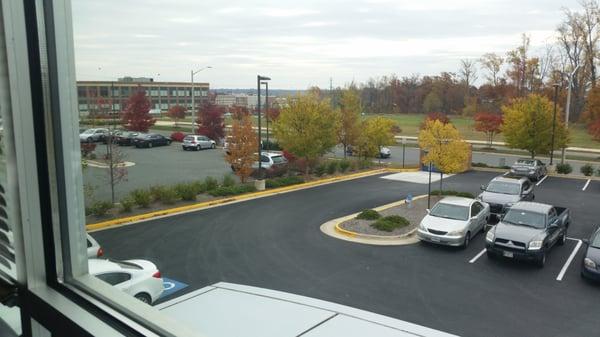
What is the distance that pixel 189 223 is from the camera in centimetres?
1384

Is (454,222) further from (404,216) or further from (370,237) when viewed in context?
(404,216)

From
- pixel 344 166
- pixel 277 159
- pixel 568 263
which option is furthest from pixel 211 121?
pixel 568 263

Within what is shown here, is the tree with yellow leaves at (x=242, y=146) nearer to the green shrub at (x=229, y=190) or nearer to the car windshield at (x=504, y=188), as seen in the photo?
the green shrub at (x=229, y=190)

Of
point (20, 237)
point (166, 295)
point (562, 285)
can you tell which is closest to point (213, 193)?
point (166, 295)

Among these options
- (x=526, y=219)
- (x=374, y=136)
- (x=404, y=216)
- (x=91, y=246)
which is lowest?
(x=404, y=216)

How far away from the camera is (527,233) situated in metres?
10.6

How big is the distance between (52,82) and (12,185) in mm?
338

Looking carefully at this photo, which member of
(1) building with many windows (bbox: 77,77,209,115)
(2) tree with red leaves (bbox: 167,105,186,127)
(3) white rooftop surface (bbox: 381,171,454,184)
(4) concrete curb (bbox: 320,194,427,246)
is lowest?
(3) white rooftop surface (bbox: 381,171,454,184)

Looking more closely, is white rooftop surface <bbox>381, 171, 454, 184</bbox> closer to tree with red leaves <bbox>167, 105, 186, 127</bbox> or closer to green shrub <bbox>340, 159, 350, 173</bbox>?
green shrub <bbox>340, 159, 350, 173</bbox>

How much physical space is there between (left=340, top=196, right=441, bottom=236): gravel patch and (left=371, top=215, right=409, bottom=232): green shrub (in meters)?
0.11

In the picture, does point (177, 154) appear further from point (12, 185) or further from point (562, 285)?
point (12, 185)

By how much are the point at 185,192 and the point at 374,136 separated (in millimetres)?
13742

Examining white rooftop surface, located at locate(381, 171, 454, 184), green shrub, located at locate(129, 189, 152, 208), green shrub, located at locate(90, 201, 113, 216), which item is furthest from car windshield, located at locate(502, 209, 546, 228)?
white rooftop surface, located at locate(381, 171, 454, 184)

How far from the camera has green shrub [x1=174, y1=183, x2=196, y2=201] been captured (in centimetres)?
1666
